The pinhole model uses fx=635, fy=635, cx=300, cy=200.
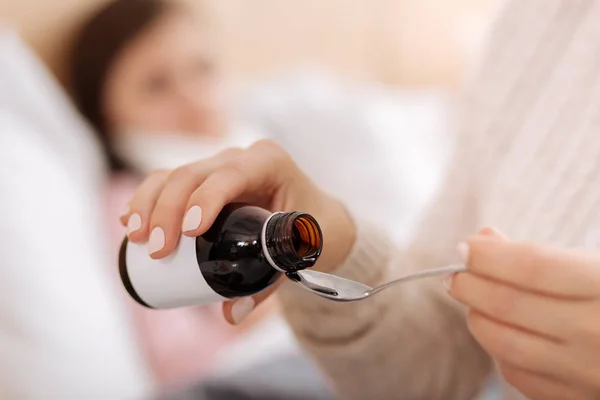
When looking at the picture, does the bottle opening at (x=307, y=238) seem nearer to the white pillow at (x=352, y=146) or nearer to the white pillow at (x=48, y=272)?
the white pillow at (x=48, y=272)

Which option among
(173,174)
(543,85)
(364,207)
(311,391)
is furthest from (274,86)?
(173,174)

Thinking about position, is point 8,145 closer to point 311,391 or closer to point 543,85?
point 311,391

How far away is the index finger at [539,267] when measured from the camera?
1.21 ft

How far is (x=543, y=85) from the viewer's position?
59 cm

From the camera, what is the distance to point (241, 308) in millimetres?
421

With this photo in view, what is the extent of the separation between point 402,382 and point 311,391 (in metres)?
0.22

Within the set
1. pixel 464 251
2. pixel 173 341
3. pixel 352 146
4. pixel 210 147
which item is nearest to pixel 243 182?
pixel 464 251

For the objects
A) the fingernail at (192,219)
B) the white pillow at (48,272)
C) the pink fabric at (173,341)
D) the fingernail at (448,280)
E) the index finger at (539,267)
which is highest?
the index finger at (539,267)

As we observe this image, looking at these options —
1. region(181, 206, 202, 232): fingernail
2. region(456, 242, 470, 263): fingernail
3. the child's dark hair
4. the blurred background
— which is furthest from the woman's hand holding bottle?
the child's dark hair

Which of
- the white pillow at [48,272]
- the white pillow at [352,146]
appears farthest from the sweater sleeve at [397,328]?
the white pillow at [352,146]

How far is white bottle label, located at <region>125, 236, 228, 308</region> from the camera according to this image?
391mm

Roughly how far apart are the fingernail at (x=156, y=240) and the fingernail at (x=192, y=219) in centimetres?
2

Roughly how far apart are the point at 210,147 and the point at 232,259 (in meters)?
0.89

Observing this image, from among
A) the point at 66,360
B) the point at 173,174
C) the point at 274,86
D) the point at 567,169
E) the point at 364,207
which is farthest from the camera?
the point at 274,86
